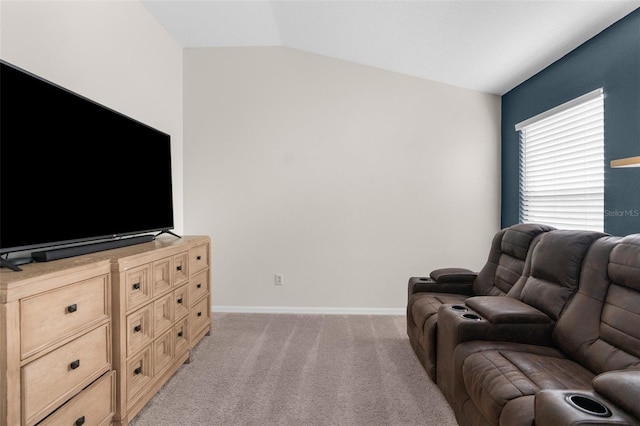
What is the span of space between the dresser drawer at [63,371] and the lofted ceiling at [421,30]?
294cm

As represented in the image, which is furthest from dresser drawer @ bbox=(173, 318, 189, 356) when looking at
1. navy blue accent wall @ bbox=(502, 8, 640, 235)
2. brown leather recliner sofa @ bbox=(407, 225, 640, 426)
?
navy blue accent wall @ bbox=(502, 8, 640, 235)

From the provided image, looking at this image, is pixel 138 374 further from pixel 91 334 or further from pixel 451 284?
pixel 451 284

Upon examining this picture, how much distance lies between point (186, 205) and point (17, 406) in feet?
9.89

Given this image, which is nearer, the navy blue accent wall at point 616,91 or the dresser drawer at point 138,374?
the dresser drawer at point 138,374

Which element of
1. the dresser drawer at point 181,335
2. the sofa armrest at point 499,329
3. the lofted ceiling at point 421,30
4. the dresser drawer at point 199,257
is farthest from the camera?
the dresser drawer at point 199,257

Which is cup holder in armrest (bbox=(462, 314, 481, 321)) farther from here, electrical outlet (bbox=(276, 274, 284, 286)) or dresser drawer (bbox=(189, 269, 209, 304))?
electrical outlet (bbox=(276, 274, 284, 286))

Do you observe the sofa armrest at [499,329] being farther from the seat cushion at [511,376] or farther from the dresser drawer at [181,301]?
the dresser drawer at [181,301]

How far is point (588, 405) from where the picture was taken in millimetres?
1191

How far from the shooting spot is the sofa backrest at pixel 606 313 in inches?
65.2

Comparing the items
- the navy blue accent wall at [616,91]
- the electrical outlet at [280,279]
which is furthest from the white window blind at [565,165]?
the electrical outlet at [280,279]

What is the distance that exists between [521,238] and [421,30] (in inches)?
74.6

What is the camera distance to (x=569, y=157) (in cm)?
301

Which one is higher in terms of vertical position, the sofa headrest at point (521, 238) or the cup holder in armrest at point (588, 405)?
the sofa headrest at point (521, 238)

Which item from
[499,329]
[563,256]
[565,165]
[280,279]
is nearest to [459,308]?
[499,329]
